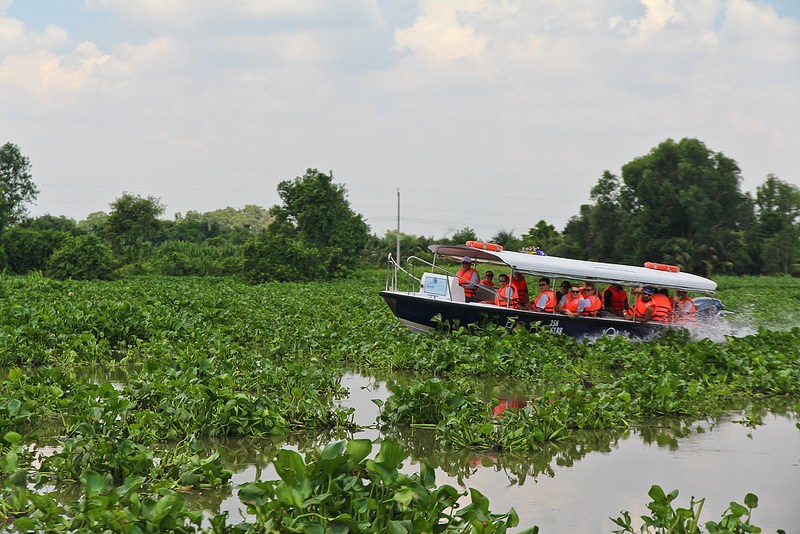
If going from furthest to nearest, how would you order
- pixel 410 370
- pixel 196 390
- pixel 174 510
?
pixel 410 370 < pixel 196 390 < pixel 174 510

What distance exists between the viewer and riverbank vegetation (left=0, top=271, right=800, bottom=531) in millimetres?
5754

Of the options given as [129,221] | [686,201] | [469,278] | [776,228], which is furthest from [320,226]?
[469,278]

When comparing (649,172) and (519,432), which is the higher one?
(649,172)

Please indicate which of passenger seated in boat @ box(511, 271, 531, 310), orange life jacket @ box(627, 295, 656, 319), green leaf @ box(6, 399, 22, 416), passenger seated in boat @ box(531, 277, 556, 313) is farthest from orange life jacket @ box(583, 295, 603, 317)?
green leaf @ box(6, 399, 22, 416)

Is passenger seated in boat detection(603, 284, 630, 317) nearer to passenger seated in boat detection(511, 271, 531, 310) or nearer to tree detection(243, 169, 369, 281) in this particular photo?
passenger seated in boat detection(511, 271, 531, 310)

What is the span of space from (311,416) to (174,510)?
12.3ft

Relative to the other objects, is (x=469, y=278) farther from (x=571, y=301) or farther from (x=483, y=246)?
(x=571, y=301)

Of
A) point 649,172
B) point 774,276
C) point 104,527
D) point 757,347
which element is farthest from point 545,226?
point 104,527

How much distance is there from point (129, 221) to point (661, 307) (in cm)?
4114

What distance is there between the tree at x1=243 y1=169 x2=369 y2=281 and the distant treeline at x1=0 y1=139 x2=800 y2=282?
0.05 m

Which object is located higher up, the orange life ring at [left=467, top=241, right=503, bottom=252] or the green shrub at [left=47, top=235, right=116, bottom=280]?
the orange life ring at [left=467, top=241, right=503, bottom=252]

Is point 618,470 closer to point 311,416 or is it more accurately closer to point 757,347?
point 311,416

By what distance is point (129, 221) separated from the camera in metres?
51.8

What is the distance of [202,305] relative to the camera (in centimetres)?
1945
